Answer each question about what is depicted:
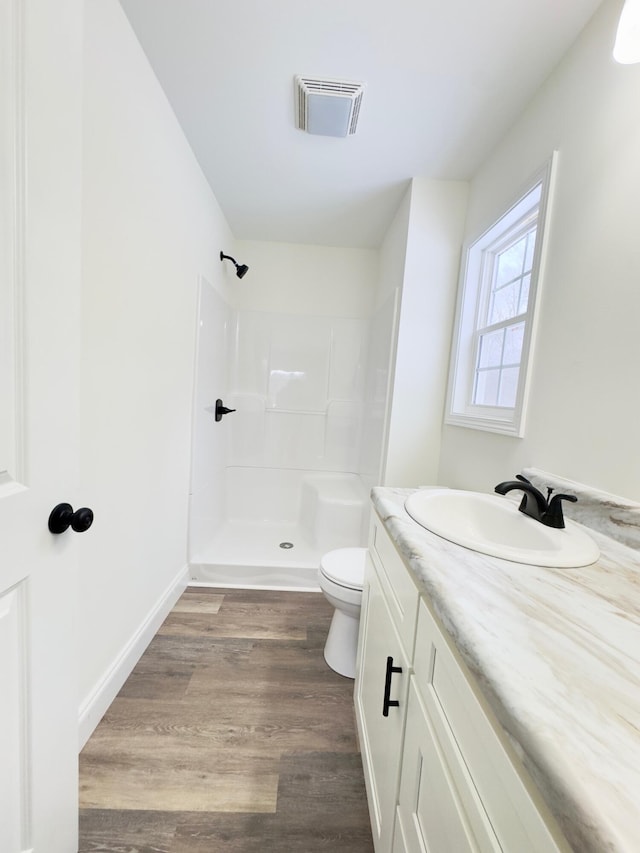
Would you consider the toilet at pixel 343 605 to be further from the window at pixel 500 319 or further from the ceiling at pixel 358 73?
the ceiling at pixel 358 73

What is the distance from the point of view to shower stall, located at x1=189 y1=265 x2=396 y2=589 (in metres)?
2.58

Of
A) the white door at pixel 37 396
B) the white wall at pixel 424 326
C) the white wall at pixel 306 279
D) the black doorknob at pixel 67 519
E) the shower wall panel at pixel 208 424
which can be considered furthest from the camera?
the white wall at pixel 306 279

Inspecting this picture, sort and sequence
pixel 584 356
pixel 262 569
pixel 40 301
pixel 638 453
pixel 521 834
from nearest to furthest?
pixel 521 834, pixel 40 301, pixel 638 453, pixel 584 356, pixel 262 569

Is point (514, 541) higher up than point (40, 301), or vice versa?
point (40, 301)

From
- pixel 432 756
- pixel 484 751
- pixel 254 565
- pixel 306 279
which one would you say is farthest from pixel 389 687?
pixel 306 279

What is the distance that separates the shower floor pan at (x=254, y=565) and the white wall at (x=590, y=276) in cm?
138

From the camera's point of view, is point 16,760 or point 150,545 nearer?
point 16,760

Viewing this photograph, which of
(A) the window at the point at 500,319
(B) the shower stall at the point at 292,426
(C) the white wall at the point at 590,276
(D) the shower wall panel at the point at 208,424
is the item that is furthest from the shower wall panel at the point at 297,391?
(C) the white wall at the point at 590,276

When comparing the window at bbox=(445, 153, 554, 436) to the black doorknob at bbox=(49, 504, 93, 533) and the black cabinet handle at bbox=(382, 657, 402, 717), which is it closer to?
the black cabinet handle at bbox=(382, 657, 402, 717)

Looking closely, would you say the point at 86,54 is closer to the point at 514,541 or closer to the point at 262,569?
the point at 514,541

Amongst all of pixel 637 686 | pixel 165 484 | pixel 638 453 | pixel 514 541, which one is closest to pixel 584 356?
pixel 638 453

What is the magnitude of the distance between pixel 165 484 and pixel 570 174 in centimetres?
201

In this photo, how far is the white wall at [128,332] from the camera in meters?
1.05

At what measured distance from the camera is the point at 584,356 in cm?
104
